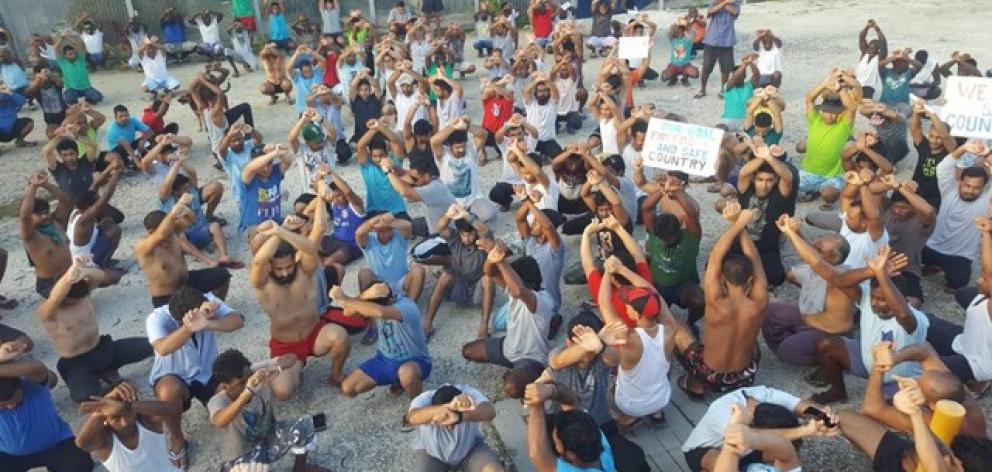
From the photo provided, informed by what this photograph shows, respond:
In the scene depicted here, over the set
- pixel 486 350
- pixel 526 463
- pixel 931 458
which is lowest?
pixel 526 463

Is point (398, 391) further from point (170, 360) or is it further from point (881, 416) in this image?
point (881, 416)

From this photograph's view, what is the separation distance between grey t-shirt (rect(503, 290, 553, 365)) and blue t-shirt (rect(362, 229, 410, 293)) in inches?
Answer: 68.9

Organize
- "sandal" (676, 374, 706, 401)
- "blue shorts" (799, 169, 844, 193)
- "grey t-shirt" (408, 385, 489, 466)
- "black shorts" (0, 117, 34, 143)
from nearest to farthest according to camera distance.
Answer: "grey t-shirt" (408, 385, 489, 466)
"sandal" (676, 374, 706, 401)
"blue shorts" (799, 169, 844, 193)
"black shorts" (0, 117, 34, 143)

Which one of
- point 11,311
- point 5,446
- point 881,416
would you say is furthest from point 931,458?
point 11,311

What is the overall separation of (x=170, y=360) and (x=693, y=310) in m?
5.02

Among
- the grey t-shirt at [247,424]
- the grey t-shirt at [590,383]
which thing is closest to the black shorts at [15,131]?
the grey t-shirt at [247,424]

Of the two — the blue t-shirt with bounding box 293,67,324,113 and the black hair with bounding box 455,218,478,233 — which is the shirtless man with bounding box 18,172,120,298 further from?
the blue t-shirt with bounding box 293,67,324,113

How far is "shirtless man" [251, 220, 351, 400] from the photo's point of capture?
22.9ft

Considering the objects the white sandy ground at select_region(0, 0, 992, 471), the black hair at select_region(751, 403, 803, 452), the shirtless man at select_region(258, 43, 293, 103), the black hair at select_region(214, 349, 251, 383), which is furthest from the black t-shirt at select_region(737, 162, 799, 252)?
the shirtless man at select_region(258, 43, 293, 103)

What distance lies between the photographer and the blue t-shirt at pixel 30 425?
579 cm

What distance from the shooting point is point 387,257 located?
8.16 metres

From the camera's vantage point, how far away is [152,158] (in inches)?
408

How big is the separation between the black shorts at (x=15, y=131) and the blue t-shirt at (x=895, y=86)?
15.7m

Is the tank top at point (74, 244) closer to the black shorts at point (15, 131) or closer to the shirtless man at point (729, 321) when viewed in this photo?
the black shorts at point (15, 131)
